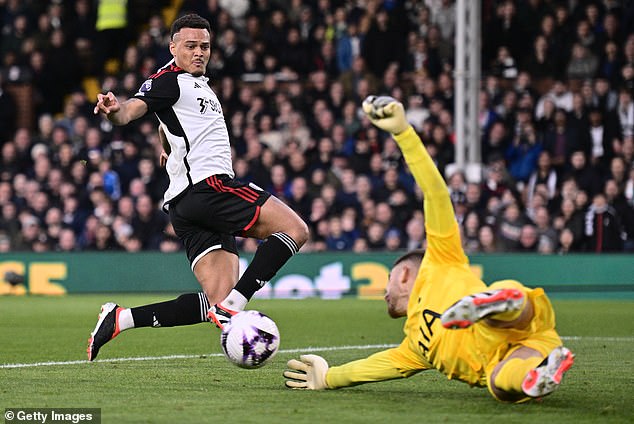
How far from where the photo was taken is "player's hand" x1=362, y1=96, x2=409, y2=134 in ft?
18.1

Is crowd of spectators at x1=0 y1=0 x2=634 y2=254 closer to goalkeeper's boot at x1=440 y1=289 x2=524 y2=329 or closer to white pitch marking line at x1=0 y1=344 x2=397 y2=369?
white pitch marking line at x1=0 y1=344 x2=397 y2=369

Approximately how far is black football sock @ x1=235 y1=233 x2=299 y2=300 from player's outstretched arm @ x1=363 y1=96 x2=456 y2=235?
6.26 ft

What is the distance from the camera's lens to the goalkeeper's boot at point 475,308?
5215 millimetres

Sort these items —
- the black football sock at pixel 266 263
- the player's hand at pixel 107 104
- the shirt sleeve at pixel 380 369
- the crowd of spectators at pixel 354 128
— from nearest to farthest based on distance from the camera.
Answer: the shirt sleeve at pixel 380 369, the player's hand at pixel 107 104, the black football sock at pixel 266 263, the crowd of spectators at pixel 354 128

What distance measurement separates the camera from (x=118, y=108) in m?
7.02

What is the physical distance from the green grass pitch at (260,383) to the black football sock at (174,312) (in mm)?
291

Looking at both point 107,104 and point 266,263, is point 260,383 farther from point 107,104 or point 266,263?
point 107,104

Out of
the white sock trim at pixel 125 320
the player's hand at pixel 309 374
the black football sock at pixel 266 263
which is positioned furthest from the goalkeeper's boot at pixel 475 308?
the white sock trim at pixel 125 320

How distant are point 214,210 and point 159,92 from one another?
80cm

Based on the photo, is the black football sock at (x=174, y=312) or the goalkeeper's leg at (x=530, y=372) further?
the black football sock at (x=174, y=312)

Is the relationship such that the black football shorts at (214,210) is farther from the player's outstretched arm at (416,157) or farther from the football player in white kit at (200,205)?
the player's outstretched arm at (416,157)

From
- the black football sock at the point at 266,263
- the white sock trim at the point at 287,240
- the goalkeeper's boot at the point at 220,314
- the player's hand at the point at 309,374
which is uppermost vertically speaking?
the white sock trim at the point at 287,240

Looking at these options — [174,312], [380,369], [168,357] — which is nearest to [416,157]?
[380,369]

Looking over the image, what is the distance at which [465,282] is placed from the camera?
229 inches
